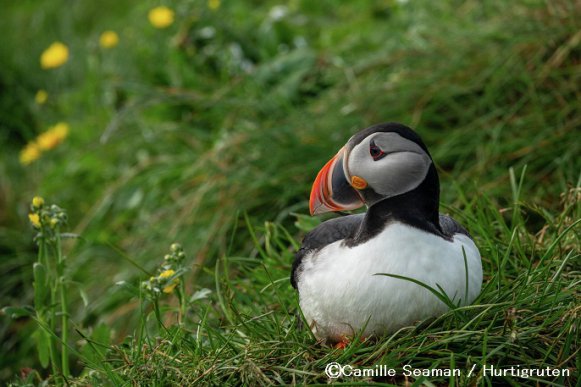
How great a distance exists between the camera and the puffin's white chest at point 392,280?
1856 millimetres

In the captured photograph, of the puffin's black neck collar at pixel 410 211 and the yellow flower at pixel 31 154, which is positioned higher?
the puffin's black neck collar at pixel 410 211

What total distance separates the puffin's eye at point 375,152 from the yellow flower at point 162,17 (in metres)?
3.34

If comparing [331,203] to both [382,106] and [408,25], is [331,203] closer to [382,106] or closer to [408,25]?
[382,106]

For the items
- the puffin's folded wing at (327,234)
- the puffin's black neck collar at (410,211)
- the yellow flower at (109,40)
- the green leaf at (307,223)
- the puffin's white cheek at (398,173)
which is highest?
the puffin's white cheek at (398,173)

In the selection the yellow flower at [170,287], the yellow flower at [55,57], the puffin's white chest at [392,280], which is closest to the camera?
the puffin's white chest at [392,280]

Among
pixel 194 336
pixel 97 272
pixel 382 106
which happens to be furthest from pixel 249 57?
pixel 194 336

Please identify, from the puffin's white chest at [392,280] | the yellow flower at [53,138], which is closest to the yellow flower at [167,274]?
the puffin's white chest at [392,280]

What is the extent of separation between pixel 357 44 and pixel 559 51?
1288mm

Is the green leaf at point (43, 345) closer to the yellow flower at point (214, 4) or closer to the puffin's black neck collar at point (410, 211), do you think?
the puffin's black neck collar at point (410, 211)

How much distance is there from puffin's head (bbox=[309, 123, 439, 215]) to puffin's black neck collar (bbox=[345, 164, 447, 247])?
2 centimetres

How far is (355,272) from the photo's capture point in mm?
1881

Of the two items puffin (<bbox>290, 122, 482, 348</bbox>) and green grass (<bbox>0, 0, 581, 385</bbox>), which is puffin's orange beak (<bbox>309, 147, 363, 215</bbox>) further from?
green grass (<bbox>0, 0, 581, 385</bbox>)

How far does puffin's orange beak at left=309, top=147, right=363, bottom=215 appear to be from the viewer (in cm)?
200

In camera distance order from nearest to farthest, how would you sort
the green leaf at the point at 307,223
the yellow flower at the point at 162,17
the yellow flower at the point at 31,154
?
the green leaf at the point at 307,223, the yellow flower at the point at 31,154, the yellow flower at the point at 162,17
